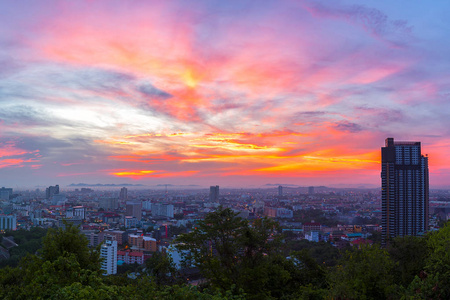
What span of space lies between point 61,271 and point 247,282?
3.44m

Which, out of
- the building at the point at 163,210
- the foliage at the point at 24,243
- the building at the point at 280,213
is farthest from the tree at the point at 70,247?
the building at the point at 163,210

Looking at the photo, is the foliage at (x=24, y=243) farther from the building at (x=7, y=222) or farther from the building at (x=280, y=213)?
the building at (x=280, y=213)

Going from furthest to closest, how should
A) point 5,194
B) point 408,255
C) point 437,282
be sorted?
point 5,194
point 408,255
point 437,282

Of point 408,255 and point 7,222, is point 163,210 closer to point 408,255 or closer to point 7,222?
point 7,222

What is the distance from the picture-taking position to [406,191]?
71.7 ft

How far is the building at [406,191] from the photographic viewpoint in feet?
71.5

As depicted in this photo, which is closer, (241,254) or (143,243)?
(241,254)

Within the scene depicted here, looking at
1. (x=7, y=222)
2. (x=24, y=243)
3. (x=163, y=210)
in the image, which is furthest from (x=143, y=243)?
(x=163, y=210)

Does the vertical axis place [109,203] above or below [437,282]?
below

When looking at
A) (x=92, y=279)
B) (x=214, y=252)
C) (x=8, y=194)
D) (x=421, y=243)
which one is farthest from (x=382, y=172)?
Answer: (x=8, y=194)

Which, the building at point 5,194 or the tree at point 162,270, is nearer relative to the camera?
the tree at point 162,270

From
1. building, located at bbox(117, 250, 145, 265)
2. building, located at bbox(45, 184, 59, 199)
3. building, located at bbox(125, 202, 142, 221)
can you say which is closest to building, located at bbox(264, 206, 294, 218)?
building, located at bbox(125, 202, 142, 221)

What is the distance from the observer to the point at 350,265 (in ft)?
17.6

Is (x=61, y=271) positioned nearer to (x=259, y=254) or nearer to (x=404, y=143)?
(x=259, y=254)
